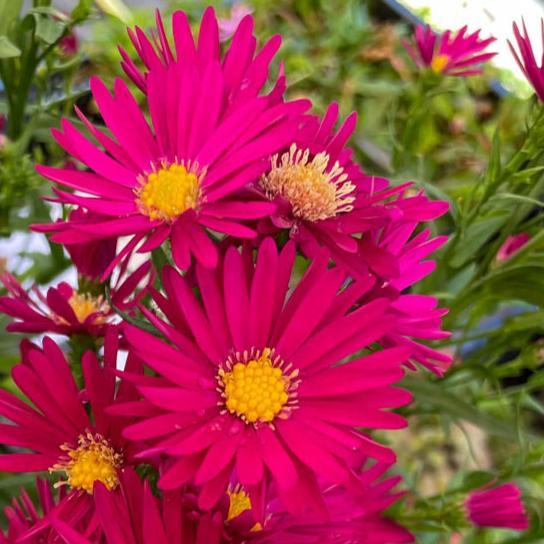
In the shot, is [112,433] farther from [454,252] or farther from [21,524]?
[454,252]

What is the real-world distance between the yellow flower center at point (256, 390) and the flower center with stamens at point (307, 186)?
0.06 metres

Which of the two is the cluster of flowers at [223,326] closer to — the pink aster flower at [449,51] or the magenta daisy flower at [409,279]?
the magenta daisy flower at [409,279]

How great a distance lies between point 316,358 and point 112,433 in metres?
0.09

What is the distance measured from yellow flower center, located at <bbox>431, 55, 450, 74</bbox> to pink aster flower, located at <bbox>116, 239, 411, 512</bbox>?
1.12 ft

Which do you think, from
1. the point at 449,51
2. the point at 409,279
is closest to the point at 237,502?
the point at 409,279

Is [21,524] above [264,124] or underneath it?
underneath

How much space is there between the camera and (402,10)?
1.19 metres

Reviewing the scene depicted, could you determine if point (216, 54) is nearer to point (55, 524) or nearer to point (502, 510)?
point (55, 524)

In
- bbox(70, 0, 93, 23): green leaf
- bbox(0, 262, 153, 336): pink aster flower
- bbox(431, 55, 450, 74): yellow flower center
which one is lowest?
bbox(0, 262, 153, 336): pink aster flower

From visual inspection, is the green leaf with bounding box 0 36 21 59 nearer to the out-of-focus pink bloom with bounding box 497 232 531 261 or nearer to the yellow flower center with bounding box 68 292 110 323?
the yellow flower center with bounding box 68 292 110 323

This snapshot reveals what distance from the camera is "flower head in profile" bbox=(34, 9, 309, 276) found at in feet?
0.86

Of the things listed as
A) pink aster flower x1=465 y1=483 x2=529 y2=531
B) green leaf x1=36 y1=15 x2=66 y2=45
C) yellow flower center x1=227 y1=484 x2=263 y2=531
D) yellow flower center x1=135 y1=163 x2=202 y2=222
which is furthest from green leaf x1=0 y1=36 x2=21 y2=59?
pink aster flower x1=465 y1=483 x2=529 y2=531

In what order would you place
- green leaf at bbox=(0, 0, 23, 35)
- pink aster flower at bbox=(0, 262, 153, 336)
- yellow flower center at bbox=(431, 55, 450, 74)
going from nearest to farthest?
pink aster flower at bbox=(0, 262, 153, 336) < green leaf at bbox=(0, 0, 23, 35) < yellow flower center at bbox=(431, 55, 450, 74)

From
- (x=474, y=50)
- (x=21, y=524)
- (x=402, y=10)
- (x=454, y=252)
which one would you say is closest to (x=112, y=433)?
(x=21, y=524)
